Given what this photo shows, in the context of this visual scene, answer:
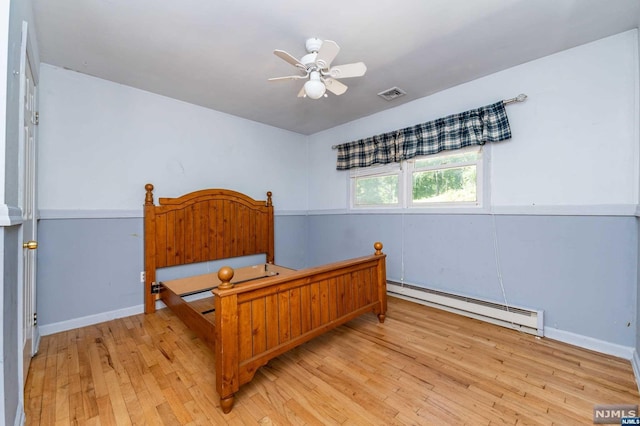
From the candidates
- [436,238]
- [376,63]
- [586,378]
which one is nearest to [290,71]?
[376,63]

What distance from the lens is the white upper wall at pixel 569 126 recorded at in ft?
6.69

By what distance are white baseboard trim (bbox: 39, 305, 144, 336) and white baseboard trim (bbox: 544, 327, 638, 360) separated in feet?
13.2

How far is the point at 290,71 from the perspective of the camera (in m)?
2.59

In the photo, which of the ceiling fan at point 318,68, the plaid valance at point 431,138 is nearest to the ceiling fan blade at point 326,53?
the ceiling fan at point 318,68

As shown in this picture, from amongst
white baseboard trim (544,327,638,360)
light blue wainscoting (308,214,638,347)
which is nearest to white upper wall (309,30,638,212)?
light blue wainscoting (308,214,638,347)

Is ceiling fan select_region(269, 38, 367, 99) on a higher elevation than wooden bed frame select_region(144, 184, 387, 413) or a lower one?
higher

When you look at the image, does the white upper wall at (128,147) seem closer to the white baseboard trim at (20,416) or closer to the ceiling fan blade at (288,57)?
the white baseboard trim at (20,416)

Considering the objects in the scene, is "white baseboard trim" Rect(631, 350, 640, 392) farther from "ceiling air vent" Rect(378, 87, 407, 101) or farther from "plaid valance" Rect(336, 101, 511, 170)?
"ceiling air vent" Rect(378, 87, 407, 101)

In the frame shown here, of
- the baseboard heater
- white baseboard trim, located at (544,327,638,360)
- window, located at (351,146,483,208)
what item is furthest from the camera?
window, located at (351,146,483,208)

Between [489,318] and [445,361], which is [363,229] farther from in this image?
[445,361]

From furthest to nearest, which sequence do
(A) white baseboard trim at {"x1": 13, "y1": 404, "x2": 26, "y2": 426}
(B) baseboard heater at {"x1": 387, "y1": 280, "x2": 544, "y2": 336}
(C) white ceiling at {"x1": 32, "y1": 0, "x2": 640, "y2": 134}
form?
(B) baseboard heater at {"x1": 387, "y1": 280, "x2": 544, "y2": 336} → (C) white ceiling at {"x1": 32, "y1": 0, "x2": 640, "y2": 134} → (A) white baseboard trim at {"x1": 13, "y1": 404, "x2": 26, "y2": 426}

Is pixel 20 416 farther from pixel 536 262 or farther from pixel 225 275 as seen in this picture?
pixel 536 262

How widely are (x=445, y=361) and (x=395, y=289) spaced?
138cm

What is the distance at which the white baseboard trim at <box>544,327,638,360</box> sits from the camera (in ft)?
6.61
